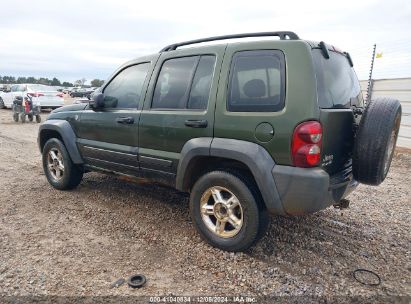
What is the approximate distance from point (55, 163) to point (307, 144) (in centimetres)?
367

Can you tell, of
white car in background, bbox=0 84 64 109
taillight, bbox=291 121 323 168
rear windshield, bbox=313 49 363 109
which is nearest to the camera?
taillight, bbox=291 121 323 168

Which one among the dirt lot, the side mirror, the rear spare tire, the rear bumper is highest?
the side mirror

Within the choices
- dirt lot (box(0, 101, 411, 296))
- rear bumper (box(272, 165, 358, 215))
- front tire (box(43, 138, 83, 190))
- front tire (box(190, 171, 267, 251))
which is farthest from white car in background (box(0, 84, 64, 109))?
rear bumper (box(272, 165, 358, 215))

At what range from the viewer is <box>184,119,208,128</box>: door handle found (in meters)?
3.00

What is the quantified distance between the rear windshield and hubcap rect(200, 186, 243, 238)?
3.77ft

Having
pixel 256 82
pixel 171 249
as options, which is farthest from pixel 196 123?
pixel 171 249

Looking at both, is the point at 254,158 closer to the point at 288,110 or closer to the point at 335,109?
the point at 288,110

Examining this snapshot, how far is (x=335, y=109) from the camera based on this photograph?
2691 mm

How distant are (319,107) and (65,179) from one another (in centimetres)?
356

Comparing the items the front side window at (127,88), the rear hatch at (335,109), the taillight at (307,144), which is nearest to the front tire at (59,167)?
the front side window at (127,88)

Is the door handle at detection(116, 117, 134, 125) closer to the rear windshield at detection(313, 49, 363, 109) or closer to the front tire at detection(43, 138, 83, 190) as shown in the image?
the front tire at detection(43, 138, 83, 190)

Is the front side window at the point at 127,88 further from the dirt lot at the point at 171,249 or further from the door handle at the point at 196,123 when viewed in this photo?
the dirt lot at the point at 171,249

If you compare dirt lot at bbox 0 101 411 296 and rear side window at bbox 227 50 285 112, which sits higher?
rear side window at bbox 227 50 285 112

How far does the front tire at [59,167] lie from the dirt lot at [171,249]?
0.50 feet
